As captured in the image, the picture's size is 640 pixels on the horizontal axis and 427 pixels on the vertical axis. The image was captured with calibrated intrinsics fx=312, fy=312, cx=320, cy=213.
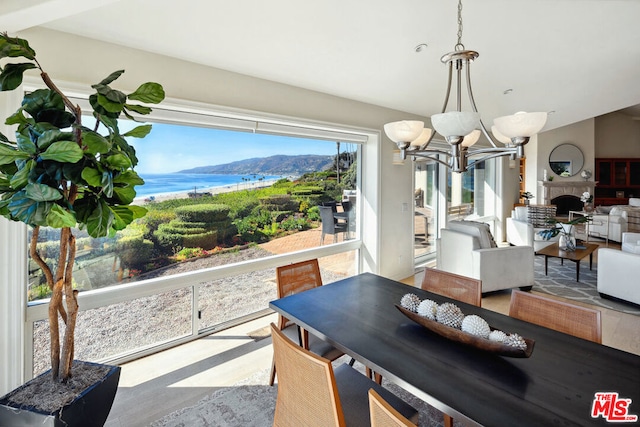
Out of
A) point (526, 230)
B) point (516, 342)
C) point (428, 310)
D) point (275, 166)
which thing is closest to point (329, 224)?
point (275, 166)

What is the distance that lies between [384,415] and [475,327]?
74 cm

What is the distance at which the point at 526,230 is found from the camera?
19.4ft

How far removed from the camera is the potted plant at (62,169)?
1286 millimetres

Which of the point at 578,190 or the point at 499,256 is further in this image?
the point at 578,190

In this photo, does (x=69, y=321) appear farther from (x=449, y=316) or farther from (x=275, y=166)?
(x=275, y=166)

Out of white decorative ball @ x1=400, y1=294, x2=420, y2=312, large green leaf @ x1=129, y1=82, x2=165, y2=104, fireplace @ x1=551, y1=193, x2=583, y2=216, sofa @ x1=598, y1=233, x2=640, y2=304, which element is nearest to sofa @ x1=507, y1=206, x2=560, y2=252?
sofa @ x1=598, y1=233, x2=640, y2=304

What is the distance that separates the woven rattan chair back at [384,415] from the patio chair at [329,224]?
Answer: 10.0 ft

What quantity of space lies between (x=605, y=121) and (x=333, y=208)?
1222 cm

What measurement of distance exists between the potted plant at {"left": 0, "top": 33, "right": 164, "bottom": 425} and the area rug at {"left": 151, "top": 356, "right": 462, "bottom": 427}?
76 centimetres

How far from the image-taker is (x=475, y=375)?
119 centimetres

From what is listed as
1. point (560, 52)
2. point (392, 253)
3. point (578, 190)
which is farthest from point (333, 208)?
point (578, 190)

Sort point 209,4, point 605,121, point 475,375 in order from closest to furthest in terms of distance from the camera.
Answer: point 475,375 < point 209,4 < point 605,121

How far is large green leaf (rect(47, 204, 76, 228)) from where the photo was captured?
50.4 inches

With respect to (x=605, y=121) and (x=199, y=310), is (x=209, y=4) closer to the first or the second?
(x=199, y=310)
